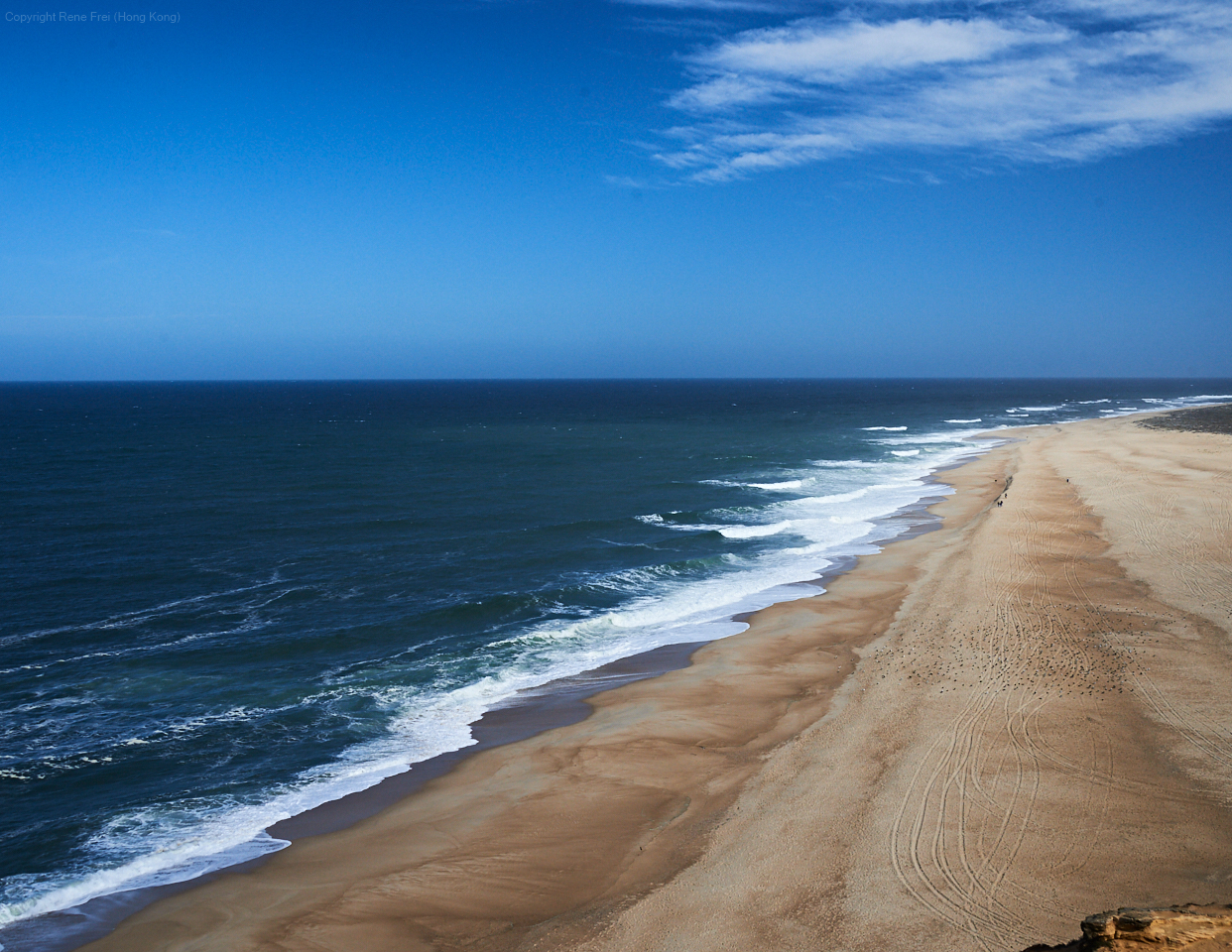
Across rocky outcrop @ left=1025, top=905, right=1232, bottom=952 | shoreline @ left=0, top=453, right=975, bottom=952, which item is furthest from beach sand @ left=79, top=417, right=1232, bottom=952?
rocky outcrop @ left=1025, top=905, right=1232, bottom=952

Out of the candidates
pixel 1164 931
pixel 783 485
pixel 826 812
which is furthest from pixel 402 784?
pixel 783 485

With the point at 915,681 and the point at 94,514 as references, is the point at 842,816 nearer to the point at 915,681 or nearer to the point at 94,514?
the point at 915,681

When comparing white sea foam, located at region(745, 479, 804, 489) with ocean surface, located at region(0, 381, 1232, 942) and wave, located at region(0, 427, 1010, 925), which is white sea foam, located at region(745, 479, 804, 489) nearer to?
ocean surface, located at region(0, 381, 1232, 942)

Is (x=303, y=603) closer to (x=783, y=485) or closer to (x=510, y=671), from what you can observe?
(x=510, y=671)

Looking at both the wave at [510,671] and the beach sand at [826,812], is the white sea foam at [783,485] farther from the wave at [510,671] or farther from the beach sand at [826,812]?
the beach sand at [826,812]

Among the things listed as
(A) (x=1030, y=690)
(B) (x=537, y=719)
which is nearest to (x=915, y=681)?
(A) (x=1030, y=690)
